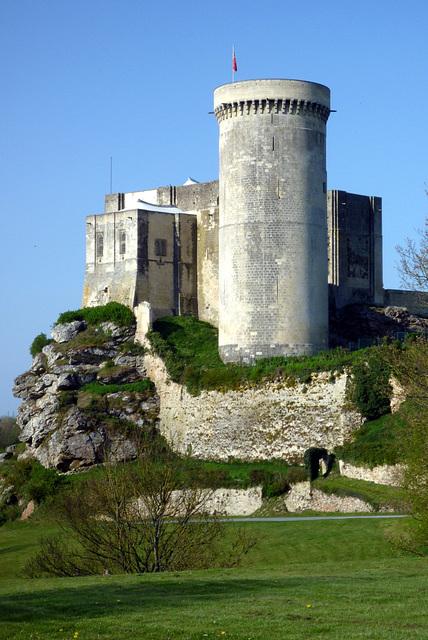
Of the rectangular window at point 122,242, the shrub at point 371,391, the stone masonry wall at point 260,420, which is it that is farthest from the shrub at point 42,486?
the shrub at point 371,391

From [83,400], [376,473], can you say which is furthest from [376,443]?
[83,400]

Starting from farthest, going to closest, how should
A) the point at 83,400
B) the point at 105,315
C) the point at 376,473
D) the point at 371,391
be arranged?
the point at 105,315 < the point at 83,400 < the point at 371,391 < the point at 376,473

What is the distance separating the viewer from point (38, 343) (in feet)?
192

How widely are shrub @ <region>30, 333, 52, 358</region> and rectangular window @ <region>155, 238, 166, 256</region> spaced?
7572 millimetres

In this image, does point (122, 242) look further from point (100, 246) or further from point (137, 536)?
point (137, 536)

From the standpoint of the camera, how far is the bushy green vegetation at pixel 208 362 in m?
45.4

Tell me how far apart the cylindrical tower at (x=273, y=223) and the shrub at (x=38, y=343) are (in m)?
12.3

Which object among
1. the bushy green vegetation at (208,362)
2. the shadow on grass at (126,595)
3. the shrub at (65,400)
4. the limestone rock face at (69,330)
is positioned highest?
the limestone rock face at (69,330)

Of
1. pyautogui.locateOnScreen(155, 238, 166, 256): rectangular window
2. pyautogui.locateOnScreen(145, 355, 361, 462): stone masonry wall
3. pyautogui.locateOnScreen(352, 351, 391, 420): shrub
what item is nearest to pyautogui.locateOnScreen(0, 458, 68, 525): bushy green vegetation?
pyautogui.locateOnScreen(145, 355, 361, 462): stone masonry wall

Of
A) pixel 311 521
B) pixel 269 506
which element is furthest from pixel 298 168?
pixel 311 521

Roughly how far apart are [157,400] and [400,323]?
13878 millimetres

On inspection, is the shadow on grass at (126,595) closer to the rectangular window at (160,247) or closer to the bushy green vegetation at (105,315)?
the bushy green vegetation at (105,315)

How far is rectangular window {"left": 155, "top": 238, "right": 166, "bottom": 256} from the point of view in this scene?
5612 cm

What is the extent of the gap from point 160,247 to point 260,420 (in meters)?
13.6
